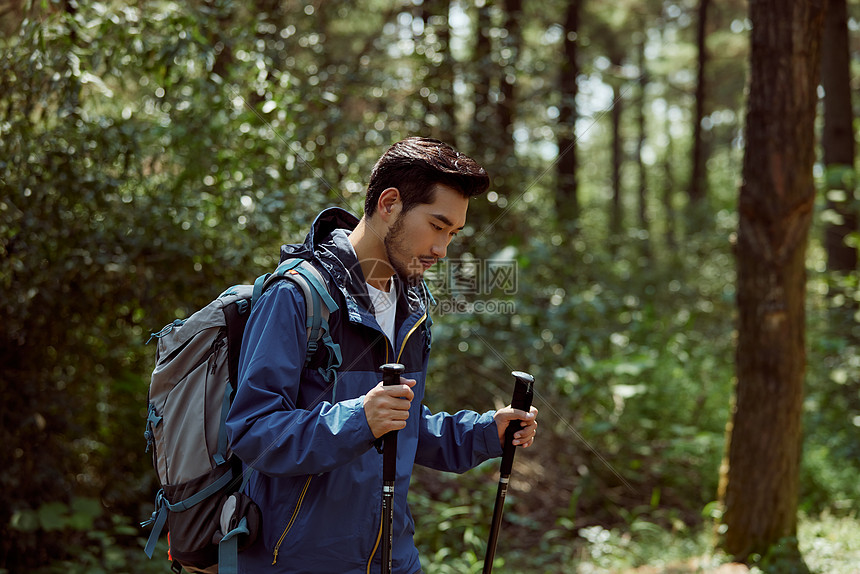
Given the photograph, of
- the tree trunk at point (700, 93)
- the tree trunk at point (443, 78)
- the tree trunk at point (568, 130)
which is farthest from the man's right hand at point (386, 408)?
the tree trunk at point (700, 93)

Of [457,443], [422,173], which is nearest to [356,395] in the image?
[457,443]

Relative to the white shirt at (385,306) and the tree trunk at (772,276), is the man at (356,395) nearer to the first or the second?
the white shirt at (385,306)

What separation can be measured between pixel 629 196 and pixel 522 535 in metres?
33.5

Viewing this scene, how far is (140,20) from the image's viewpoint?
4723 millimetres

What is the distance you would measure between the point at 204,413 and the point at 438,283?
3587 millimetres

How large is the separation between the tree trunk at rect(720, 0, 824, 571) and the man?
3177 millimetres

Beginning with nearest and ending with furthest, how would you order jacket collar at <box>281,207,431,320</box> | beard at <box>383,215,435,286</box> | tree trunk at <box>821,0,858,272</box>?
jacket collar at <box>281,207,431,320</box>
beard at <box>383,215,435,286</box>
tree trunk at <box>821,0,858,272</box>

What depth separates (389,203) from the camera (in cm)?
213

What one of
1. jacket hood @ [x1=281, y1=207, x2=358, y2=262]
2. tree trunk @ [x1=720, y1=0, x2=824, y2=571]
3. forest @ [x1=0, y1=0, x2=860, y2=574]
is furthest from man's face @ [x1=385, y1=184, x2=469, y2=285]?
tree trunk @ [x1=720, y1=0, x2=824, y2=571]

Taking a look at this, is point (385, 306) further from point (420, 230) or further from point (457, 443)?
point (457, 443)

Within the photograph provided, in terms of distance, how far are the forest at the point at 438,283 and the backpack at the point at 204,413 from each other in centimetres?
272

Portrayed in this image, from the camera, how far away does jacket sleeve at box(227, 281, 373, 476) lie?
5.65 ft

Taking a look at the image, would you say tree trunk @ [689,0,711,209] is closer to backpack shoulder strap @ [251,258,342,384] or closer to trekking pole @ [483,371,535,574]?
trekking pole @ [483,371,535,574]

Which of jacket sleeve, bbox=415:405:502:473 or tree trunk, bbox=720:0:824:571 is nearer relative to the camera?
jacket sleeve, bbox=415:405:502:473
